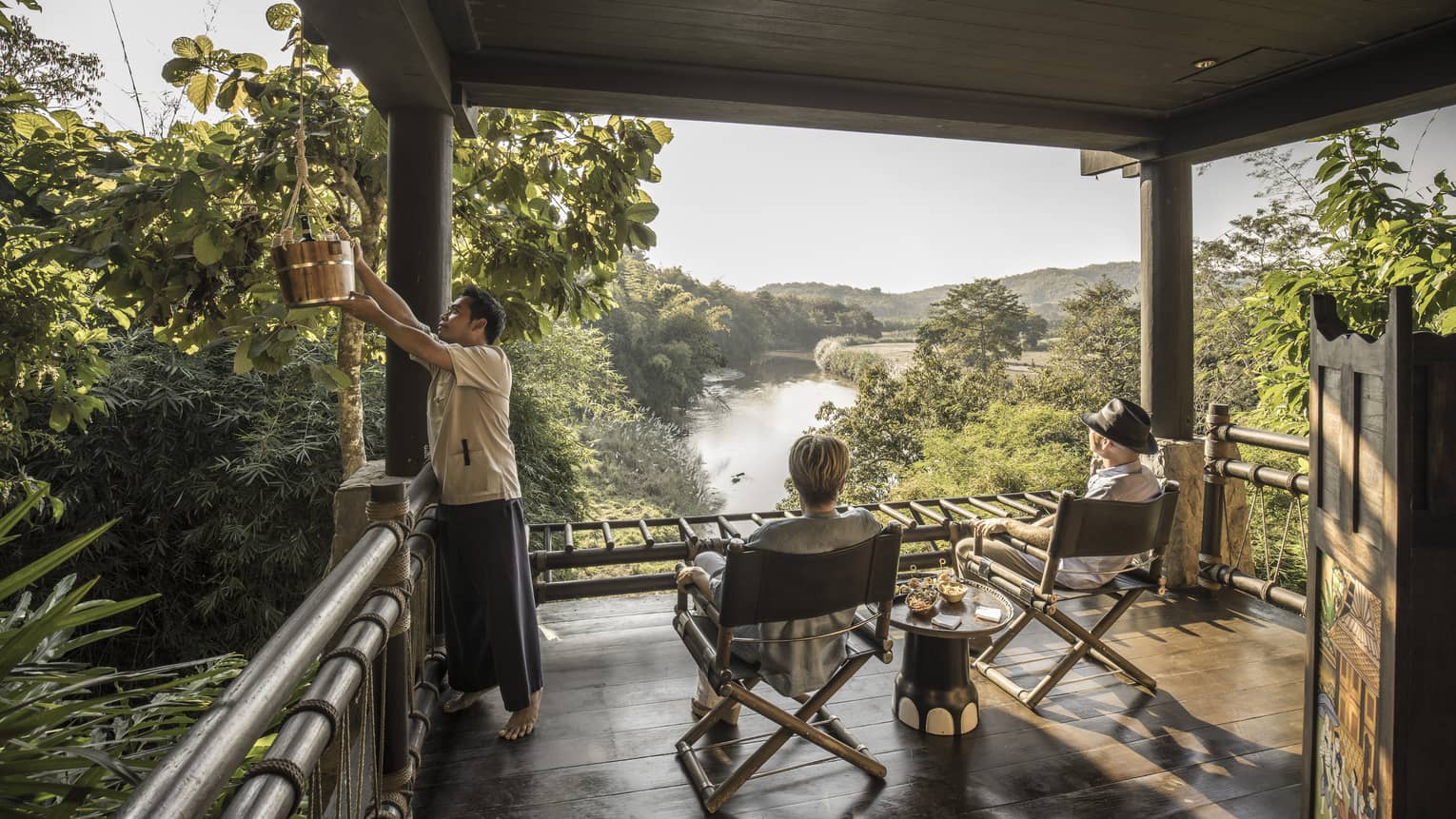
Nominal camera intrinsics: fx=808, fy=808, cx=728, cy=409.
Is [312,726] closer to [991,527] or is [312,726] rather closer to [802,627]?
[802,627]

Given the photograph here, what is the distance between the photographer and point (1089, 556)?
2961 mm

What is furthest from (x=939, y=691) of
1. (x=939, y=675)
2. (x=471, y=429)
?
(x=471, y=429)

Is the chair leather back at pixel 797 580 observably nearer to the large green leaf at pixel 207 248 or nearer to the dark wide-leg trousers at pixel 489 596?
the dark wide-leg trousers at pixel 489 596

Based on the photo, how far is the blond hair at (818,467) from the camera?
242 centimetres

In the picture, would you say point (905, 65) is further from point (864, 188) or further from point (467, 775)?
point (864, 188)

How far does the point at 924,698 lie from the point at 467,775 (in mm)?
1529

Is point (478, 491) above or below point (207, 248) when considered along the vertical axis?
below

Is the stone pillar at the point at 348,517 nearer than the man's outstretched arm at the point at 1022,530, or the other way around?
the stone pillar at the point at 348,517

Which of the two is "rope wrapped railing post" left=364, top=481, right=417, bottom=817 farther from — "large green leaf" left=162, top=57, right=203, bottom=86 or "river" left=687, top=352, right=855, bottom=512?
"river" left=687, top=352, right=855, bottom=512

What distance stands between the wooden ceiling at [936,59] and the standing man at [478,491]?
2.68 feet

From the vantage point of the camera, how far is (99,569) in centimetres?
612

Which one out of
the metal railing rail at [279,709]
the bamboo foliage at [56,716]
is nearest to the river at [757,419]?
the bamboo foliage at [56,716]

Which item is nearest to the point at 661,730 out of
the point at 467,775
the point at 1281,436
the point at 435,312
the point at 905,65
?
the point at 467,775

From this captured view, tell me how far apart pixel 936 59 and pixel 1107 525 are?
1865 millimetres
